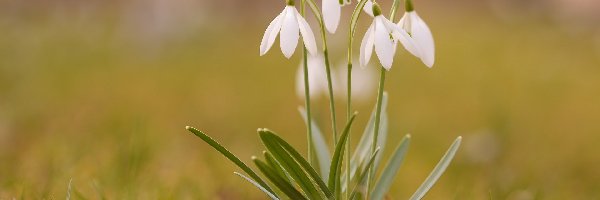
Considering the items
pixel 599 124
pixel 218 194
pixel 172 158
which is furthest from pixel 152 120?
pixel 599 124

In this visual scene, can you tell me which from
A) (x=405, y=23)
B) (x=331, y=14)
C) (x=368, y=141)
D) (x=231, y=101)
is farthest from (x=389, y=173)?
(x=231, y=101)

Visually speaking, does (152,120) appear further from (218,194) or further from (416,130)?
(218,194)

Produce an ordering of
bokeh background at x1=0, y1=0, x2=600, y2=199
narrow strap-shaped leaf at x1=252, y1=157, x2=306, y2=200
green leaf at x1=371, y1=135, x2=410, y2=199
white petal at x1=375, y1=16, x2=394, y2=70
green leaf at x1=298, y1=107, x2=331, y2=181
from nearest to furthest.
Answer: white petal at x1=375, y1=16, x2=394, y2=70 < narrow strap-shaped leaf at x1=252, y1=157, x2=306, y2=200 < green leaf at x1=371, y1=135, x2=410, y2=199 < green leaf at x1=298, y1=107, x2=331, y2=181 < bokeh background at x1=0, y1=0, x2=600, y2=199

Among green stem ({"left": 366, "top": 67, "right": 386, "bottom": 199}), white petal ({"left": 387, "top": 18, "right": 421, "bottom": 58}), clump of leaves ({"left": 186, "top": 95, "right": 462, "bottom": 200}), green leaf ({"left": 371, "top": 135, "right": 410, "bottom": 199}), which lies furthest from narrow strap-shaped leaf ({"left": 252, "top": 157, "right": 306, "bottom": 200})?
white petal ({"left": 387, "top": 18, "right": 421, "bottom": 58})

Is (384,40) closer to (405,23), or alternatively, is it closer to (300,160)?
(405,23)

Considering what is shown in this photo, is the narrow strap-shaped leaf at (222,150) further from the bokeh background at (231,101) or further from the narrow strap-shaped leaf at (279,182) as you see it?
the bokeh background at (231,101)

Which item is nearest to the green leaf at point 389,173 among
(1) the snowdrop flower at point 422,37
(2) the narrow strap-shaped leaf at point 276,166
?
(2) the narrow strap-shaped leaf at point 276,166

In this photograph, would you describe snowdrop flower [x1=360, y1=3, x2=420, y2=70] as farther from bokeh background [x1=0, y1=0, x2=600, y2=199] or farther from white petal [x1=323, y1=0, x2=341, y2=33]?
bokeh background [x1=0, y1=0, x2=600, y2=199]
